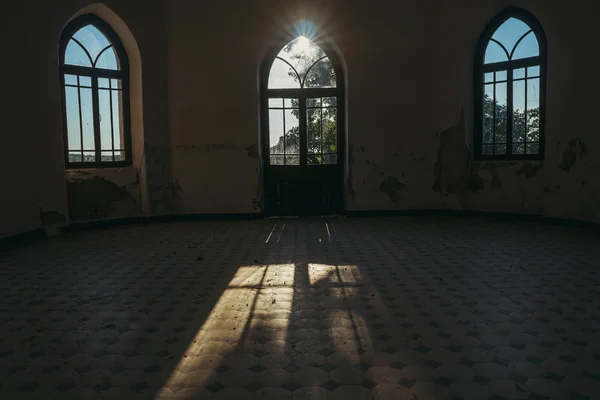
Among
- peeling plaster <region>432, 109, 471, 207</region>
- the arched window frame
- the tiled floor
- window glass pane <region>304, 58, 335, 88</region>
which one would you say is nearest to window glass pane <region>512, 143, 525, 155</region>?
peeling plaster <region>432, 109, 471, 207</region>

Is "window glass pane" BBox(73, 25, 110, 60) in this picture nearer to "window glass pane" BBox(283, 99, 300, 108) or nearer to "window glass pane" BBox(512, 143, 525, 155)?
"window glass pane" BBox(283, 99, 300, 108)

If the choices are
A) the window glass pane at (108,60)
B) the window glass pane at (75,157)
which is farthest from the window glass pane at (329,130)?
the window glass pane at (75,157)

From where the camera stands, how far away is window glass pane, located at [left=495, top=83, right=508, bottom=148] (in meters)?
7.66

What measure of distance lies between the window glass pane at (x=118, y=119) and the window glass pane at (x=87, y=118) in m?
0.35

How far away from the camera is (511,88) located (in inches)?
297

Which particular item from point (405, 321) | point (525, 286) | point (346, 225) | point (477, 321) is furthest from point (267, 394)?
point (346, 225)

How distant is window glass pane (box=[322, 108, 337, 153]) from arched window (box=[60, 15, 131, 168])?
3.18 metres

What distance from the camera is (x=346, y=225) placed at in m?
7.48

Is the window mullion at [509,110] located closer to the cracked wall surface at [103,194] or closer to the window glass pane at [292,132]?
the window glass pane at [292,132]

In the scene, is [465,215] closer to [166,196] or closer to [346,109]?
[346,109]

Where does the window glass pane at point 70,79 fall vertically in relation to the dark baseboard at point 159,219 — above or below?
above

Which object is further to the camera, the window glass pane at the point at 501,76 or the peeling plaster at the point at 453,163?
the peeling plaster at the point at 453,163

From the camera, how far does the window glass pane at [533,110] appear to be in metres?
7.27

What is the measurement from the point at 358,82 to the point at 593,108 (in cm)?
333
